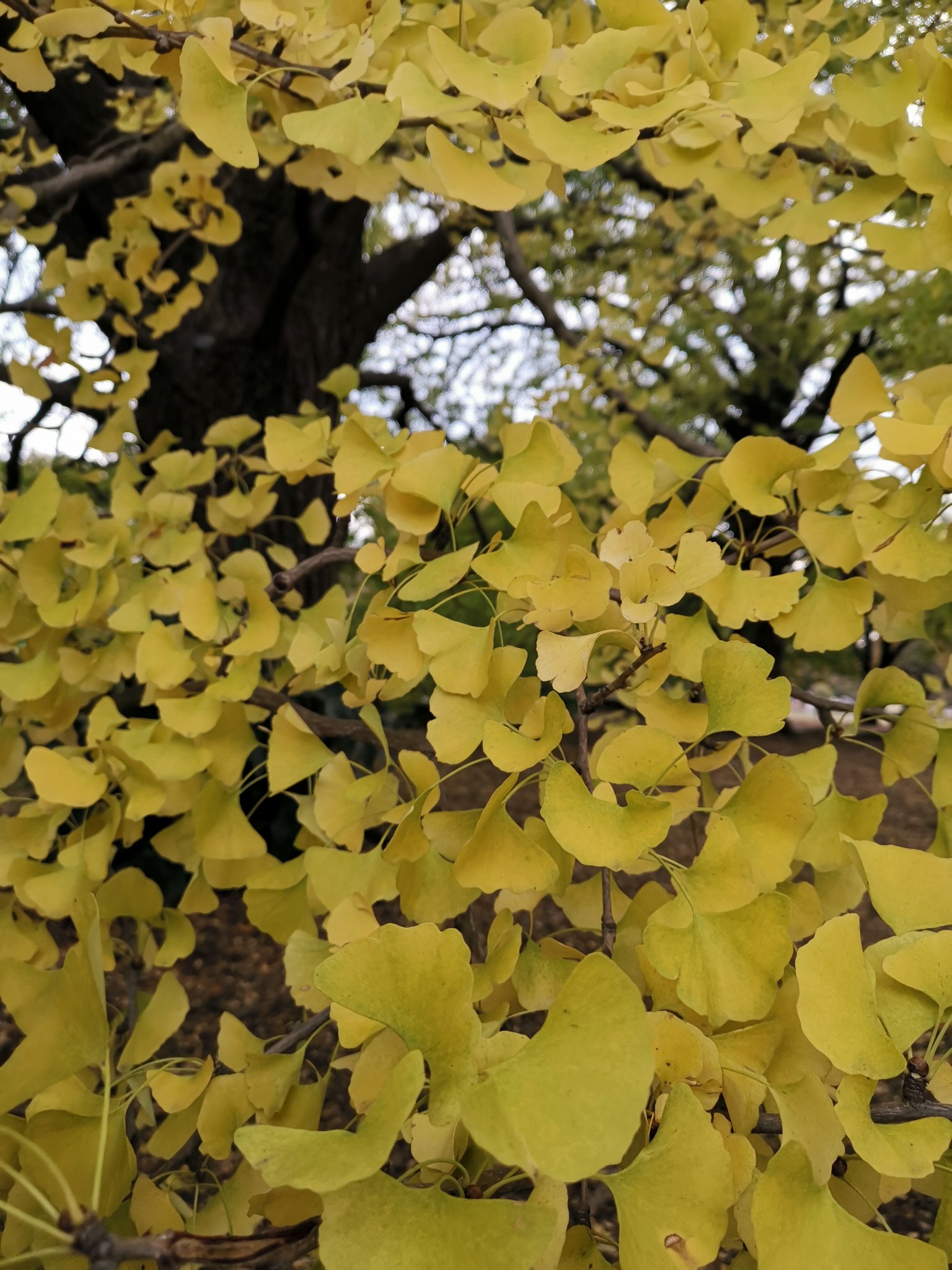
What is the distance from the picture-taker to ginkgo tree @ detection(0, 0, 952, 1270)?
294 mm

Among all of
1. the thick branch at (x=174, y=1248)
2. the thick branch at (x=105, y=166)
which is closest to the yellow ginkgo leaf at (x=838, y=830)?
the thick branch at (x=174, y=1248)

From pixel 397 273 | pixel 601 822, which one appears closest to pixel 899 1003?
pixel 601 822

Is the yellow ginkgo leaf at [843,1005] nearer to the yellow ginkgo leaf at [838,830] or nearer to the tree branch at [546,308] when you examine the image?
the yellow ginkgo leaf at [838,830]

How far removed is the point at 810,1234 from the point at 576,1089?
120 mm

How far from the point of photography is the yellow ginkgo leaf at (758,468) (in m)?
0.52

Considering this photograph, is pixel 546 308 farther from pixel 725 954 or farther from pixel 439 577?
pixel 725 954

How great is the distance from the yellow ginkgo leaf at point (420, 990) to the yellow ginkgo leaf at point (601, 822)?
0.22 feet

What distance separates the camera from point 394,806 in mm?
526

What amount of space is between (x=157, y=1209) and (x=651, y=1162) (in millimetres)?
262

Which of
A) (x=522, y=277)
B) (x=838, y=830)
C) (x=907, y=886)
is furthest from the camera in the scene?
(x=522, y=277)

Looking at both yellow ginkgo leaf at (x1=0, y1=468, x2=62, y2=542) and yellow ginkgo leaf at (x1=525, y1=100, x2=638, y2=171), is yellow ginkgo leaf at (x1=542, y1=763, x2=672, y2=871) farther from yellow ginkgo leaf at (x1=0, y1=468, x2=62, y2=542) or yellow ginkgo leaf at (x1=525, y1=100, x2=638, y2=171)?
yellow ginkgo leaf at (x1=0, y1=468, x2=62, y2=542)

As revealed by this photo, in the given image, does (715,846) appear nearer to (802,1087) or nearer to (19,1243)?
(802,1087)

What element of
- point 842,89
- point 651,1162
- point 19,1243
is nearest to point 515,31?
point 842,89

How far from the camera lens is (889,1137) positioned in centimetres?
30
